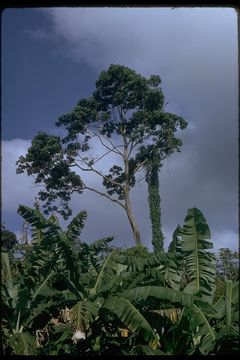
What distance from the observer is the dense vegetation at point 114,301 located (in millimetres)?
6230

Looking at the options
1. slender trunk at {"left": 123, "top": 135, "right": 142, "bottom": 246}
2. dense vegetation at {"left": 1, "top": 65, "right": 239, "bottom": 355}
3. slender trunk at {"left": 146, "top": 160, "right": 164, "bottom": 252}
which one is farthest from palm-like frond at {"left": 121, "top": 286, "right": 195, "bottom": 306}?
slender trunk at {"left": 146, "top": 160, "right": 164, "bottom": 252}

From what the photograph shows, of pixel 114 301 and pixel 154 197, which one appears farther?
pixel 154 197

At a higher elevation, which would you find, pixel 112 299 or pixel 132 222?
pixel 132 222

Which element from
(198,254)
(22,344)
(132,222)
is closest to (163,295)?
(198,254)

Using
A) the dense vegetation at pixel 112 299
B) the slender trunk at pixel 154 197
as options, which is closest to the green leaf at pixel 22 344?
the dense vegetation at pixel 112 299

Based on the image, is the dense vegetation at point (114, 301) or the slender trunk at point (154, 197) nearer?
the dense vegetation at point (114, 301)

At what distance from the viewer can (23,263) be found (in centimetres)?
855

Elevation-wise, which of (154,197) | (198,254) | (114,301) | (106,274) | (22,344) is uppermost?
(154,197)

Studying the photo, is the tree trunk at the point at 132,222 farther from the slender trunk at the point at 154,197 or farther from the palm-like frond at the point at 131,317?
the palm-like frond at the point at 131,317

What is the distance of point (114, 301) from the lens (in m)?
6.32

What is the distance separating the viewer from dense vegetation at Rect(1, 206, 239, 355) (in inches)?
245

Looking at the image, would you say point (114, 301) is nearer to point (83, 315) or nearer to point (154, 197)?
point (83, 315)
